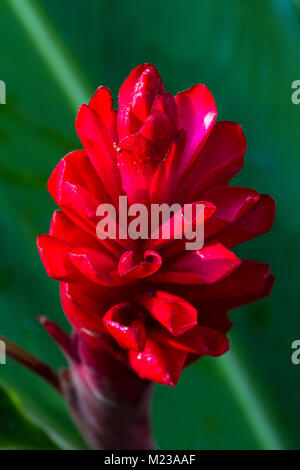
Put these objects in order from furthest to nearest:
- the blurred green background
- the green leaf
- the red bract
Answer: the blurred green background → the green leaf → the red bract

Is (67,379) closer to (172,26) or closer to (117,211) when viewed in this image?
(117,211)

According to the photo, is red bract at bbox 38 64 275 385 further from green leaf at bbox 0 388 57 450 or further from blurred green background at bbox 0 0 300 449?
blurred green background at bbox 0 0 300 449

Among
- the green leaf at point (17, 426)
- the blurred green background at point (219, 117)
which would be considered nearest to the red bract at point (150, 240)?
the green leaf at point (17, 426)

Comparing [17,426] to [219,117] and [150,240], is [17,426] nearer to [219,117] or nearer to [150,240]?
[150,240]

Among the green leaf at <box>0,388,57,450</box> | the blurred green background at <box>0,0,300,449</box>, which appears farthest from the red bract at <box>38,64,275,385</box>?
the blurred green background at <box>0,0,300,449</box>

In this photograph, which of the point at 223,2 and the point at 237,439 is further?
the point at 237,439

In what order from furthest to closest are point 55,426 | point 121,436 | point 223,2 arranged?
point 55,426, point 223,2, point 121,436
